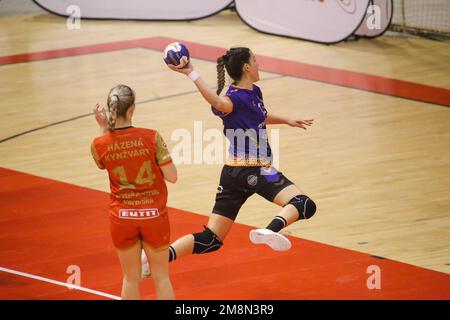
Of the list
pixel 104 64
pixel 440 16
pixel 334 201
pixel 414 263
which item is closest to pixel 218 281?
pixel 414 263

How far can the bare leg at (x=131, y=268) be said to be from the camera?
6109mm

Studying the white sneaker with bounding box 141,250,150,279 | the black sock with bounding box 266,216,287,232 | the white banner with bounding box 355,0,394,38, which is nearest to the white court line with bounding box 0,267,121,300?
the white sneaker with bounding box 141,250,150,279

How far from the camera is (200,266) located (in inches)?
304

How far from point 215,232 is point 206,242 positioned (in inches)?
4.0

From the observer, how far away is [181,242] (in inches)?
278

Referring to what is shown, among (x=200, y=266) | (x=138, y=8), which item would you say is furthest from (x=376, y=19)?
(x=200, y=266)

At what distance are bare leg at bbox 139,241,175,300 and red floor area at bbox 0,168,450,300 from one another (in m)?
0.91

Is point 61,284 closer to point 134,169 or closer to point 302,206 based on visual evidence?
point 134,169

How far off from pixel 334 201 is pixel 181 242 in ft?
8.19

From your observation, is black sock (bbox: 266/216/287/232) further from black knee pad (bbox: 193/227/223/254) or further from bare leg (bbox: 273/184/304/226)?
black knee pad (bbox: 193/227/223/254)

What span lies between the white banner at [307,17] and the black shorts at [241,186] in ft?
27.7

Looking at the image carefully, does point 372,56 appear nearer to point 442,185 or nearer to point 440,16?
point 440,16

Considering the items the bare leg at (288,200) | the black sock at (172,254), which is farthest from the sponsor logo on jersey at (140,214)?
the bare leg at (288,200)
